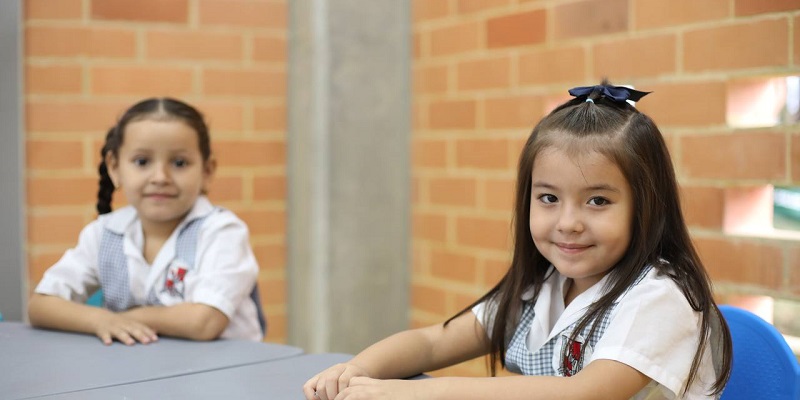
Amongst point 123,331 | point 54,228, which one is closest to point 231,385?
point 123,331

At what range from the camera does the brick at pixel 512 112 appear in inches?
98.2

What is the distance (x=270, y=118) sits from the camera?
10.0 ft

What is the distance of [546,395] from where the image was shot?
49.6 inches

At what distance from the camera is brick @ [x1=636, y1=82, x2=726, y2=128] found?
2.00 metres

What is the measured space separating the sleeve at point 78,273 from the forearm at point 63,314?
75 mm

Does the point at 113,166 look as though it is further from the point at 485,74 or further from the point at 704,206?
the point at 704,206

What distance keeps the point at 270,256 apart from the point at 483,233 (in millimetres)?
802

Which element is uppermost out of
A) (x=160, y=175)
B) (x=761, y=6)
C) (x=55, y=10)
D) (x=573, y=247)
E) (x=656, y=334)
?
(x=55, y=10)

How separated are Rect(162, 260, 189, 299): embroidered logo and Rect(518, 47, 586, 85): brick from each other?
1089mm

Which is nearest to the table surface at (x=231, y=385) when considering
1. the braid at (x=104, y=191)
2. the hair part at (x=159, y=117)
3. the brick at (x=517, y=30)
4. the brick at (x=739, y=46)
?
the hair part at (x=159, y=117)

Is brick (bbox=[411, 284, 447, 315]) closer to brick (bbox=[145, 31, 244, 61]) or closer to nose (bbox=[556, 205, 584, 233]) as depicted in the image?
brick (bbox=[145, 31, 244, 61])

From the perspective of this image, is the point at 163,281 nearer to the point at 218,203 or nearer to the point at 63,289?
the point at 63,289

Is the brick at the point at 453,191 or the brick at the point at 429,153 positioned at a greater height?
the brick at the point at 429,153

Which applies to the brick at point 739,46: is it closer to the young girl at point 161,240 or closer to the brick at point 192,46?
the young girl at point 161,240
